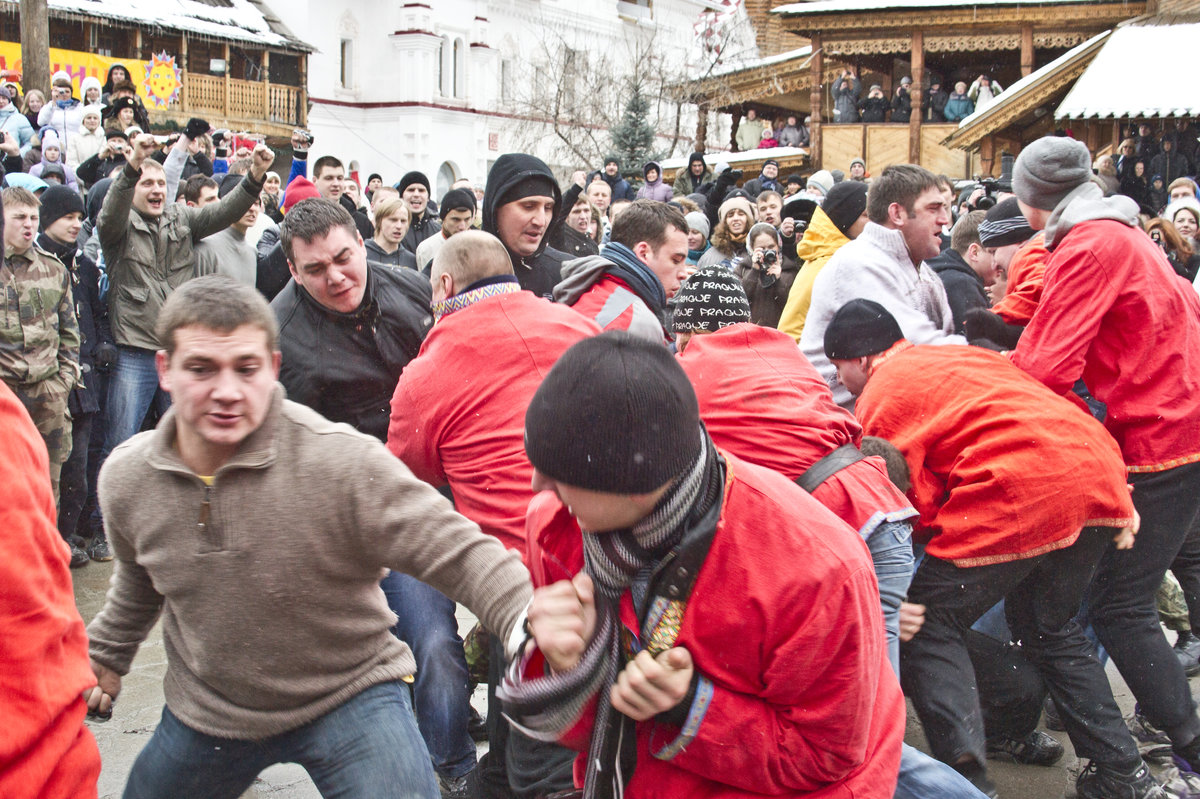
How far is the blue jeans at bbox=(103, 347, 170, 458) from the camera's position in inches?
272

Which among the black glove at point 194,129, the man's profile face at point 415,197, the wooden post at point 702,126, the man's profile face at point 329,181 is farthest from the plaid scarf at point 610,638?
the wooden post at point 702,126

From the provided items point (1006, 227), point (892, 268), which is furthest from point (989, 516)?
point (1006, 227)

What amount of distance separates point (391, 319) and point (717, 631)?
2.74 m

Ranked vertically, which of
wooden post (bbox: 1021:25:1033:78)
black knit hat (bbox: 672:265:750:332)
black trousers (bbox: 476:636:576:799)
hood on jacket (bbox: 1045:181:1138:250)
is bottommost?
black trousers (bbox: 476:636:576:799)

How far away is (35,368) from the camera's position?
245 inches

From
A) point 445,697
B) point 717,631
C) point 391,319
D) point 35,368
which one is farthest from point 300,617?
point 35,368

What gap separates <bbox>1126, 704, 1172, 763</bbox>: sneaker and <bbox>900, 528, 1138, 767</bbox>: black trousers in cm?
62

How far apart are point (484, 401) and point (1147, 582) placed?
2514mm

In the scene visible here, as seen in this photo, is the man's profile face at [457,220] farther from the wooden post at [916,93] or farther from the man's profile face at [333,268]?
the wooden post at [916,93]

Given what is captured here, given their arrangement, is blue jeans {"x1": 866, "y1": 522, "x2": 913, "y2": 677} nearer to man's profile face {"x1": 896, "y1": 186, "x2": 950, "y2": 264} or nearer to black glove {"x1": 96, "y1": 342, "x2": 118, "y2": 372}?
man's profile face {"x1": 896, "y1": 186, "x2": 950, "y2": 264}

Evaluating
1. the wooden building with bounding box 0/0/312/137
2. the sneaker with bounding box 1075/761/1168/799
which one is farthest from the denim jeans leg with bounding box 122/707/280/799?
the wooden building with bounding box 0/0/312/137

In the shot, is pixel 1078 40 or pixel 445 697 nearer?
pixel 445 697

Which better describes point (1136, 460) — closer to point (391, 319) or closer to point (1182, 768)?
point (1182, 768)

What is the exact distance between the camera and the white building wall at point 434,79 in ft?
141
